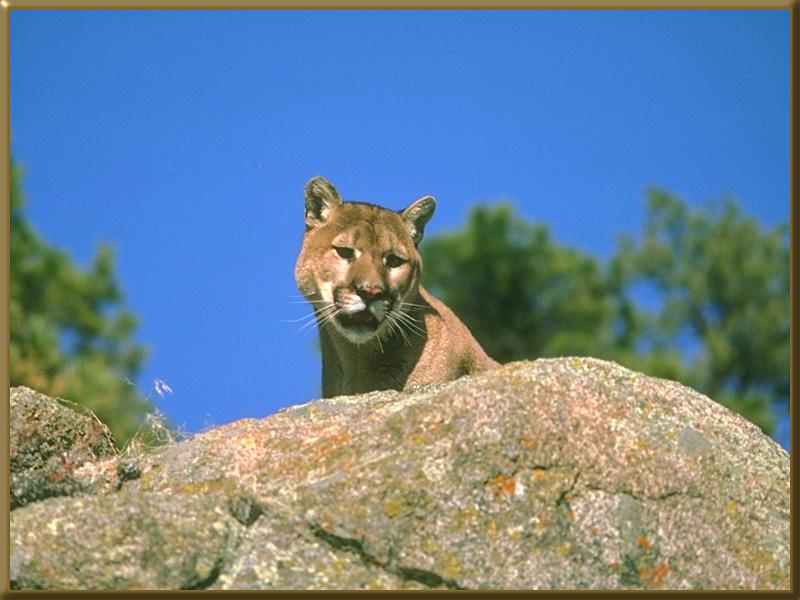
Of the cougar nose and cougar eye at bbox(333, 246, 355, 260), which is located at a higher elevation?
cougar eye at bbox(333, 246, 355, 260)

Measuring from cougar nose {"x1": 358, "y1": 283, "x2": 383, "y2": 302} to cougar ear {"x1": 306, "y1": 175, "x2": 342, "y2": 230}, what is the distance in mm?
1622

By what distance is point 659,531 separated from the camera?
7.77 meters

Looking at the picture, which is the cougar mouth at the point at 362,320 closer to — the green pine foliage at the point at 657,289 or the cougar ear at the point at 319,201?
the cougar ear at the point at 319,201

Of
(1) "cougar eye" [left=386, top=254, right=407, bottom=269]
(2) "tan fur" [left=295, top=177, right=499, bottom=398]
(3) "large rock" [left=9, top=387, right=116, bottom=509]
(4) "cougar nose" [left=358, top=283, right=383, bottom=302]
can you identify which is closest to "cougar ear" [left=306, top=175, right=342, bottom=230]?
(2) "tan fur" [left=295, top=177, right=499, bottom=398]

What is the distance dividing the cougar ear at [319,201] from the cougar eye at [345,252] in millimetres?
818

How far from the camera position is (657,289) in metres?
52.3

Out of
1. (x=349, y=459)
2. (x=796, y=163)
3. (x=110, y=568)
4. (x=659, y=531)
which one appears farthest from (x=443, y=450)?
(x=796, y=163)

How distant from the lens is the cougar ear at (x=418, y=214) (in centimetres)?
1314

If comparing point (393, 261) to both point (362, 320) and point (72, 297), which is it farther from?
point (72, 297)

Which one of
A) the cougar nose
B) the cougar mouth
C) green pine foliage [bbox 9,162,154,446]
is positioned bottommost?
the cougar mouth

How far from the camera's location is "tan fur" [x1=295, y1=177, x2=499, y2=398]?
1196 centimetres

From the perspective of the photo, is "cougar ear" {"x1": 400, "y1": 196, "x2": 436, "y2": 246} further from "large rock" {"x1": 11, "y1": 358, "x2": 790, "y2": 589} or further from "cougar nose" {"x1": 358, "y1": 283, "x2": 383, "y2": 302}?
"large rock" {"x1": 11, "y1": 358, "x2": 790, "y2": 589}

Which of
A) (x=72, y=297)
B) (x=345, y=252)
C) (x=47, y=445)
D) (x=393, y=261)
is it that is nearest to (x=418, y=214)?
(x=393, y=261)

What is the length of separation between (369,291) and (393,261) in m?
0.77
